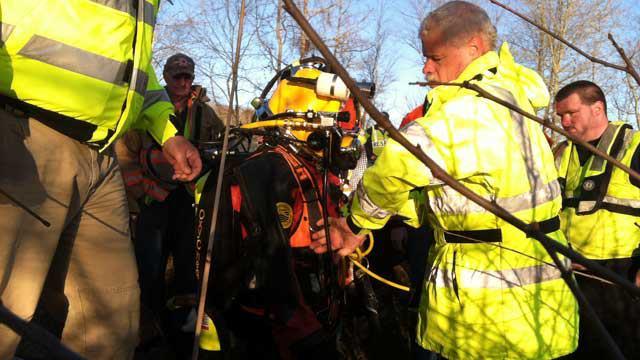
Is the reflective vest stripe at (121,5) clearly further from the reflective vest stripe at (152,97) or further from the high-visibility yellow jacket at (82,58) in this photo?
the reflective vest stripe at (152,97)

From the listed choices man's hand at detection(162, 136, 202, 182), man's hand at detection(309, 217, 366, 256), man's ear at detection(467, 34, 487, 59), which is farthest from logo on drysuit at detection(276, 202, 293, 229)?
man's ear at detection(467, 34, 487, 59)

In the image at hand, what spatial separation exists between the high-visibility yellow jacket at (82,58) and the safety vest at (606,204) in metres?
2.96

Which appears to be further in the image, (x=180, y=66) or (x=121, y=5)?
(x=180, y=66)

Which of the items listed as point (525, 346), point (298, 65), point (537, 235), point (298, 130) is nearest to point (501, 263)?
point (525, 346)

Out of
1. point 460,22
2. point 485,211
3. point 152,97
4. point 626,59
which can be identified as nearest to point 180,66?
point 152,97

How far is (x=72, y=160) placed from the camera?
1.70m

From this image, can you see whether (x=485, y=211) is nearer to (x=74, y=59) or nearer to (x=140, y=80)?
(x=140, y=80)

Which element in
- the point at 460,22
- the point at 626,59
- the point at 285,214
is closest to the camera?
the point at 626,59

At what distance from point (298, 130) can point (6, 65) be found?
2.22 m

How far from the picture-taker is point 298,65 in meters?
4.06

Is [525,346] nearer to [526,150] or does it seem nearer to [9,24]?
[526,150]

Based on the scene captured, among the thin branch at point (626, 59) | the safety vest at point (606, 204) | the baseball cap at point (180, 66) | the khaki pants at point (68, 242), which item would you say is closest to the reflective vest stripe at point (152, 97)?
the khaki pants at point (68, 242)

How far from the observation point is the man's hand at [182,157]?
2055mm

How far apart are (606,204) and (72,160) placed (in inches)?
125
